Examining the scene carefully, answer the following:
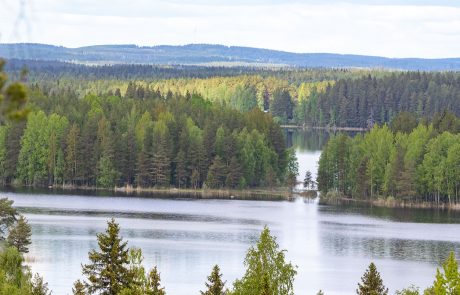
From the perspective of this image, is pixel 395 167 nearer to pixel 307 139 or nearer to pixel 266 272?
pixel 266 272

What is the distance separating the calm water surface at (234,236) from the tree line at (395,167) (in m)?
5.01

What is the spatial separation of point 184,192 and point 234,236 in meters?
32.1

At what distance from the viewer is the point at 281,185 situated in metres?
105

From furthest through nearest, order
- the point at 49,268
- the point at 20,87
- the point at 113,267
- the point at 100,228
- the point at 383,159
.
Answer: the point at 383,159, the point at 100,228, the point at 49,268, the point at 113,267, the point at 20,87

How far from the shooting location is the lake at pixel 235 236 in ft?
170

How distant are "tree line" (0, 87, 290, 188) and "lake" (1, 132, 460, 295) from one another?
9.18m

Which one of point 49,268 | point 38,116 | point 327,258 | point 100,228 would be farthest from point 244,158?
point 49,268

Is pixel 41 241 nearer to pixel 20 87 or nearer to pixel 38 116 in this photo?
pixel 38 116

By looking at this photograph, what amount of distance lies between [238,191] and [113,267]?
72989 mm

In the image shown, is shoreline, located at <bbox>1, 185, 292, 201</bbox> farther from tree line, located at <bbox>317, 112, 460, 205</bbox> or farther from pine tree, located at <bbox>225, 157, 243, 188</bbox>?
tree line, located at <bbox>317, 112, 460, 205</bbox>

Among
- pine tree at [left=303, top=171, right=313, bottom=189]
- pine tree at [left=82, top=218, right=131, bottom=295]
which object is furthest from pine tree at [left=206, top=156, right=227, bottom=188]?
pine tree at [left=82, top=218, right=131, bottom=295]

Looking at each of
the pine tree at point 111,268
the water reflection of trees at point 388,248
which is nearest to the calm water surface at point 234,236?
the water reflection of trees at point 388,248

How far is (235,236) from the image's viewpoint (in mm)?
68312

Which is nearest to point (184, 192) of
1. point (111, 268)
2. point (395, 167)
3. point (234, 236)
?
point (395, 167)
